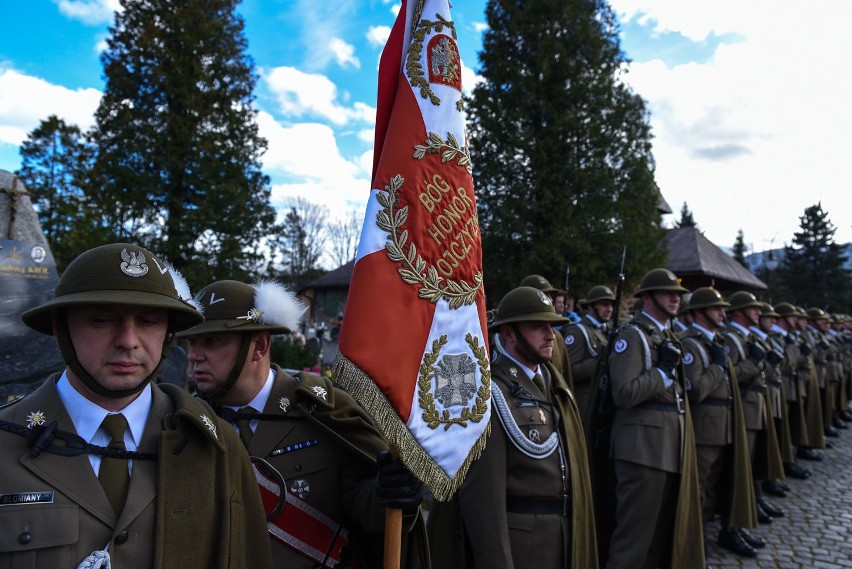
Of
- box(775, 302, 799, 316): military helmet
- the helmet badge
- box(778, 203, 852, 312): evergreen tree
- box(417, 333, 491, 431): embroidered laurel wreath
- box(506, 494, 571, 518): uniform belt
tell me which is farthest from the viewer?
box(778, 203, 852, 312): evergreen tree

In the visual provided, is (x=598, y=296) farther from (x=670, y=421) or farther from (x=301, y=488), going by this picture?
(x=301, y=488)

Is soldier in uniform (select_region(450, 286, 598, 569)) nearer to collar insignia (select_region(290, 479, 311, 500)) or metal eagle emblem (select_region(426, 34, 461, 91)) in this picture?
collar insignia (select_region(290, 479, 311, 500))

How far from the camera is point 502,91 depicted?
63.2 feet

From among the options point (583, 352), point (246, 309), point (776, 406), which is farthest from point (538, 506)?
point (776, 406)

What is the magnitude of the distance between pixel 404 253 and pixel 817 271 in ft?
167

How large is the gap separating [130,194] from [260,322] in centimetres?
1410

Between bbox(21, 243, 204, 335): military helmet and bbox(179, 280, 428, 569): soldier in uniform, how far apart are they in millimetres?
709

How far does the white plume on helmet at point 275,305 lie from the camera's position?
2961mm

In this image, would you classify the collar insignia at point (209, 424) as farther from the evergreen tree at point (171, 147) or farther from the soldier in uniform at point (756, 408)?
the evergreen tree at point (171, 147)

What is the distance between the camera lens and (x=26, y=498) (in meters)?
1.55

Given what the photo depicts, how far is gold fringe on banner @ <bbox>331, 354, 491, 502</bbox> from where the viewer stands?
2.26 metres

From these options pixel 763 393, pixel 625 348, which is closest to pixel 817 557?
pixel 763 393

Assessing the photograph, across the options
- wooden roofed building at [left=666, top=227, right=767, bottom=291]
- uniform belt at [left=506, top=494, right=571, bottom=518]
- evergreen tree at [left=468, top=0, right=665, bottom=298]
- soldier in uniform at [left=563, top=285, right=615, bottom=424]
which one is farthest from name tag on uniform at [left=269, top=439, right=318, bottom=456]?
wooden roofed building at [left=666, top=227, right=767, bottom=291]

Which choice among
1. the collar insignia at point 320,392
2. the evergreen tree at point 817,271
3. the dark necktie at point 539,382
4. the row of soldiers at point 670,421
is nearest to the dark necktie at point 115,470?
the collar insignia at point 320,392
